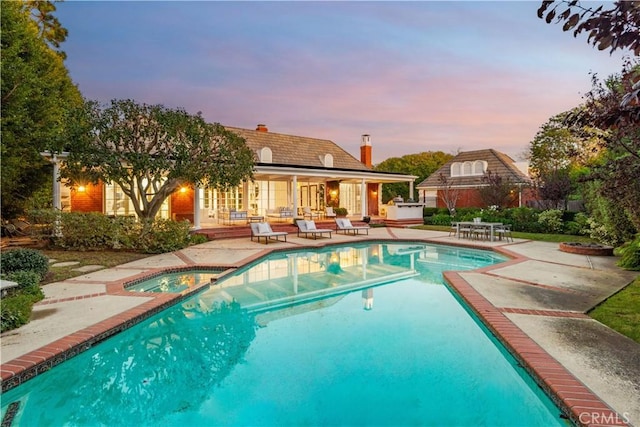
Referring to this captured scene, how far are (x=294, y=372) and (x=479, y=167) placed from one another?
96.6 ft

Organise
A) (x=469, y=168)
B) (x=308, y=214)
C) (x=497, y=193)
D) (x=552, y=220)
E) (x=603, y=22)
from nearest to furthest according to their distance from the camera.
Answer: (x=603, y=22), (x=552, y=220), (x=497, y=193), (x=308, y=214), (x=469, y=168)

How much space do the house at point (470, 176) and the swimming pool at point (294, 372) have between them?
888 inches

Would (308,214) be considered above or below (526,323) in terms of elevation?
above

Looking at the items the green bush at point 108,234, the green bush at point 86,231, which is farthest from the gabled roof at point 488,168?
the green bush at point 86,231

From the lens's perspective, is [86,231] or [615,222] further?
[86,231]

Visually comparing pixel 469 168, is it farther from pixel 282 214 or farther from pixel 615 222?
pixel 615 222

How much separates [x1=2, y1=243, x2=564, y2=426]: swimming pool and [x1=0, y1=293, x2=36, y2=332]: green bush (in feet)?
4.45

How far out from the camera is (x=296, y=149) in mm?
24672

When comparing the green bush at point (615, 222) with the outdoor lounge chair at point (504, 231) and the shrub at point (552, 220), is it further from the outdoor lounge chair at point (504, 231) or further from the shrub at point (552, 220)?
the shrub at point (552, 220)

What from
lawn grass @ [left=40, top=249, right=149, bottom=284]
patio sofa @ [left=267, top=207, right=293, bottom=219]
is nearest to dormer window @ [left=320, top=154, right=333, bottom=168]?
patio sofa @ [left=267, top=207, right=293, bottom=219]

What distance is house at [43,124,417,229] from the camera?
16.9 meters

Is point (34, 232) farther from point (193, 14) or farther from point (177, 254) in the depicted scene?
point (193, 14)

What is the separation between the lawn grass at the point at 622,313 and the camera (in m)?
4.81

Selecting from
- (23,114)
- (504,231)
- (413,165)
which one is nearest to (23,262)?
(23,114)
